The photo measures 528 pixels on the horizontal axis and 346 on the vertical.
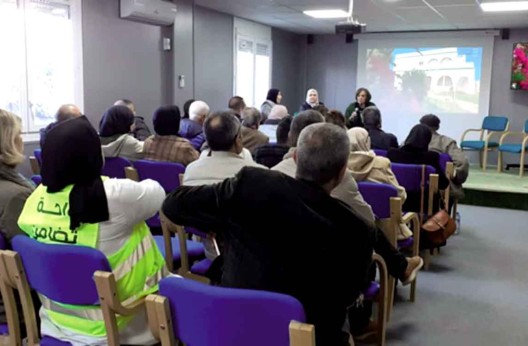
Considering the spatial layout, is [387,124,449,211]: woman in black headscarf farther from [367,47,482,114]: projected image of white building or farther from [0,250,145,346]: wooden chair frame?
[367,47,482,114]: projected image of white building

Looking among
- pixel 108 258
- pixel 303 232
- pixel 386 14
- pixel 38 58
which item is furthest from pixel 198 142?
pixel 386 14

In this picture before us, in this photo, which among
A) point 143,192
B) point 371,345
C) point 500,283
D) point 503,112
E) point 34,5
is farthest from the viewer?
point 503,112

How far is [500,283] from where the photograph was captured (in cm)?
388

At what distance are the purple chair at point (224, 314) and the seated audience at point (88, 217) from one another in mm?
443

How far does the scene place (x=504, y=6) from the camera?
7062mm

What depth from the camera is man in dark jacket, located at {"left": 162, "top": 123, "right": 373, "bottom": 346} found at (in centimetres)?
152

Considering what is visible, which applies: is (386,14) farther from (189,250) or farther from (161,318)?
(161,318)

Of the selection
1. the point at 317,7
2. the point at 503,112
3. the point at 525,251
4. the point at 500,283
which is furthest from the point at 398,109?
the point at 500,283

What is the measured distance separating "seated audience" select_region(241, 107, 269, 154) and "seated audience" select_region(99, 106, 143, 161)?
3.07 feet

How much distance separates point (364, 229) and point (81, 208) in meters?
0.91

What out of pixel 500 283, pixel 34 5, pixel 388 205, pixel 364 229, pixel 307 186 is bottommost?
pixel 500 283

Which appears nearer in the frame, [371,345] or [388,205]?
[371,345]

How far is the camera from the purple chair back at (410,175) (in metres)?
4.15

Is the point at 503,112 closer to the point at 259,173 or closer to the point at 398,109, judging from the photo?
the point at 398,109
